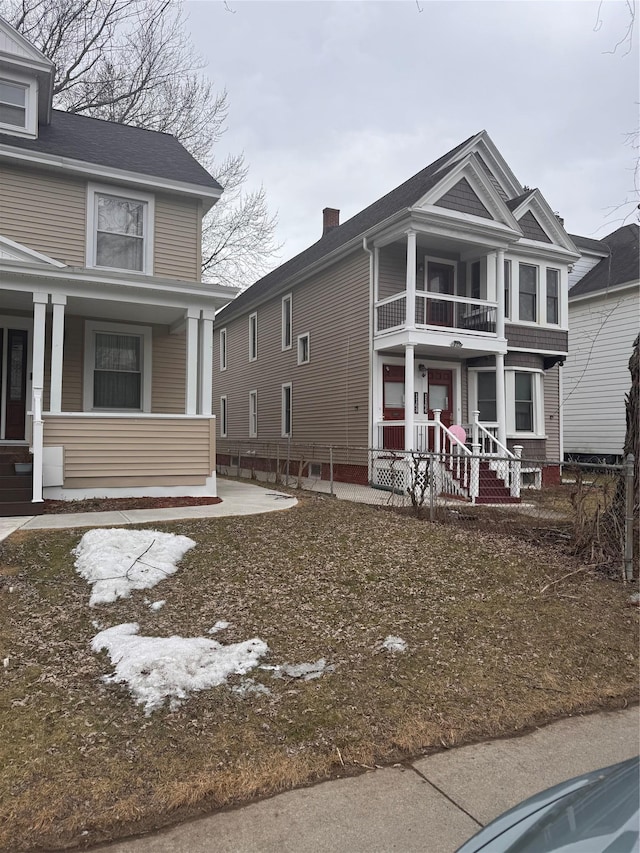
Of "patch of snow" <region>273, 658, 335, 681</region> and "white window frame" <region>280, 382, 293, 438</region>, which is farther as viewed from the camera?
"white window frame" <region>280, 382, 293, 438</region>

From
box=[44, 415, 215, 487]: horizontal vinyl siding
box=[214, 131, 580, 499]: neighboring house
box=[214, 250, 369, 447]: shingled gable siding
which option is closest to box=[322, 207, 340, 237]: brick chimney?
box=[214, 131, 580, 499]: neighboring house

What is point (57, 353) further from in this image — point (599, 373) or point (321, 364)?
point (599, 373)

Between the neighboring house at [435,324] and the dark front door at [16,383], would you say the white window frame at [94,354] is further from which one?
the neighboring house at [435,324]

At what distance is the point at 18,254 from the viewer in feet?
31.0

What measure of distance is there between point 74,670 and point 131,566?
67.9 inches

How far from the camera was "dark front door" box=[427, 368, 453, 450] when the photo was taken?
14.6 m

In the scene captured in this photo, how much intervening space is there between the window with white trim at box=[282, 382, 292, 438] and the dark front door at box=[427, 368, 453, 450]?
5.02 m

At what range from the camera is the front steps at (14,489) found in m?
7.94

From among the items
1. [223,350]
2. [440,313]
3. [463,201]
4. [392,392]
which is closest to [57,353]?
[392,392]

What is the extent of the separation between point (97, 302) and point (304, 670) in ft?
26.5

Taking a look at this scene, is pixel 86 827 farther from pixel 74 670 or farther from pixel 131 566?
pixel 131 566

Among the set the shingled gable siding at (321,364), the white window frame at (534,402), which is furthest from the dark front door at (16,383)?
the white window frame at (534,402)

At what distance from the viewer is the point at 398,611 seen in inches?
187

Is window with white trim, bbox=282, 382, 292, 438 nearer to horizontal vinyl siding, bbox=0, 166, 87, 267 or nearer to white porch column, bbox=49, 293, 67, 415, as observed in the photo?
horizontal vinyl siding, bbox=0, 166, 87, 267
